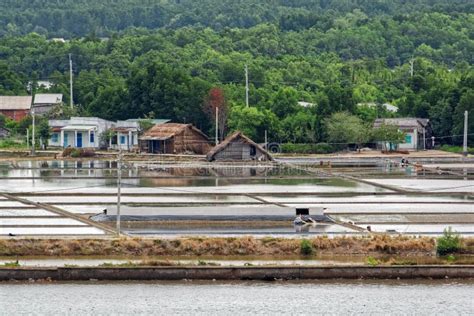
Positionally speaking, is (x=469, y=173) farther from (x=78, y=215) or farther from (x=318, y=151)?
(x=78, y=215)

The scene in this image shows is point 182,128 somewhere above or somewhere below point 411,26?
below

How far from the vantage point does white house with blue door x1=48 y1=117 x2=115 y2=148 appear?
8250 centimetres

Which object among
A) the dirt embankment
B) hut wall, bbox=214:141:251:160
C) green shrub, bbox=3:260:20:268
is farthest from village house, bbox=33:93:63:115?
green shrub, bbox=3:260:20:268

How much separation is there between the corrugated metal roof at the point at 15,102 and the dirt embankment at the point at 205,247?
63.1 metres

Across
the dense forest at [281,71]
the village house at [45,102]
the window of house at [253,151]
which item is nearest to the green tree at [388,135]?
the dense forest at [281,71]

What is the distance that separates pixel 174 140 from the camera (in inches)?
3083

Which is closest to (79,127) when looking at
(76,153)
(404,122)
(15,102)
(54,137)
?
(54,137)

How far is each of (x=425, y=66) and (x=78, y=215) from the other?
246 ft

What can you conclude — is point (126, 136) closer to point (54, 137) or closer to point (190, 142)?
point (54, 137)

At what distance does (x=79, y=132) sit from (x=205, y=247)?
162 feet

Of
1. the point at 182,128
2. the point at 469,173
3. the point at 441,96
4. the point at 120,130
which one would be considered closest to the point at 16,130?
the point at 120,130

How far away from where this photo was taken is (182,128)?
258 feet

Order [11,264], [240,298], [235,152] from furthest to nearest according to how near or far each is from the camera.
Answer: [235,152]
[11,264]
[240,298]

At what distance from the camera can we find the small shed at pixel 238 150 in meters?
73.0
